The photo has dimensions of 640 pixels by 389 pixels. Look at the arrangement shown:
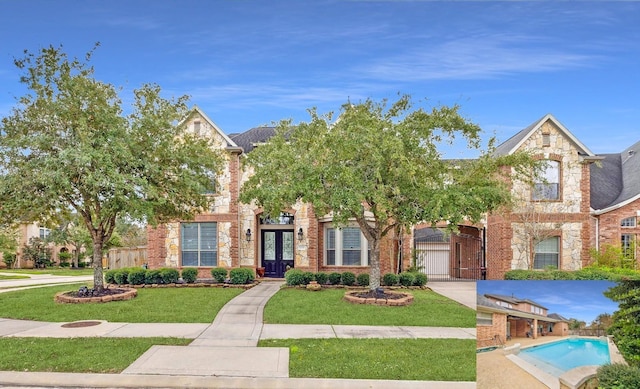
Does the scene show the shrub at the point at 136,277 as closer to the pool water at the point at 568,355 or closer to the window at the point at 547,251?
the window at the point at 547,251

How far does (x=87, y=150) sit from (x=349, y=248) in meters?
12.0

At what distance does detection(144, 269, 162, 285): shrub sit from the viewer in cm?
1991

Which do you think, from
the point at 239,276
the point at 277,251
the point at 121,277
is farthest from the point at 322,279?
the point at 121,277

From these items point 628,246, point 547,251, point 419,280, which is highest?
point 628,246

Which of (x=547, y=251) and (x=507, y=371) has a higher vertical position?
(x=507, y=371)

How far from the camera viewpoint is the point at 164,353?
8.78 metres

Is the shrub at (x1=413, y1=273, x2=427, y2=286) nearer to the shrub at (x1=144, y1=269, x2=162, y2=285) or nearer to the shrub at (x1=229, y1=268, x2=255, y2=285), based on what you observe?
the shrub at (x1=229, y1=268, x2=255, y2=285)

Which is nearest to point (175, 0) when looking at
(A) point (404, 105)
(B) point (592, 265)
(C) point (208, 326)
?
(A) point (404, 105)

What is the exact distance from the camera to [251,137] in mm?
25359

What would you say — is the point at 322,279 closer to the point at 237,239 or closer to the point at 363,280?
the point at 363,280

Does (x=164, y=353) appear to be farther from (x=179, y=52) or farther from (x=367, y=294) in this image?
(x=179, y=52)

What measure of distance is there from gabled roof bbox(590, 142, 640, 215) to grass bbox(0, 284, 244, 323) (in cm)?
1719

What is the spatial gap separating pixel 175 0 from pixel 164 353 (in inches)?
352

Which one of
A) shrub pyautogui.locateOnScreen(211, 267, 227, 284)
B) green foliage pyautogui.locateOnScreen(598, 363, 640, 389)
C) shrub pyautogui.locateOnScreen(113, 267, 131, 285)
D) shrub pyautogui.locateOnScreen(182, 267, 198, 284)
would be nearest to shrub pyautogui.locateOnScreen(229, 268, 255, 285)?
shrub pyautogui.locateOnScreen(211, 267, 227, 284)
